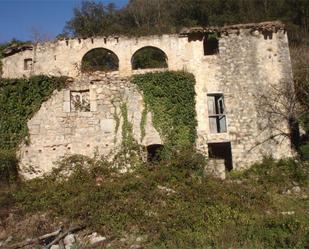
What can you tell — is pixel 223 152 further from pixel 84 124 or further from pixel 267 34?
pixel 84 124

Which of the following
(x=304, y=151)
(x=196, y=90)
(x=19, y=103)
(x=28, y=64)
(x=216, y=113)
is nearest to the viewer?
(x=304, y=151)

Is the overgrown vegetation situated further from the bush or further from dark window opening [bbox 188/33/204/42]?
dark window opening [bbox 188/33/204/42]

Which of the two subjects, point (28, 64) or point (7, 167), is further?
point (28, 64)

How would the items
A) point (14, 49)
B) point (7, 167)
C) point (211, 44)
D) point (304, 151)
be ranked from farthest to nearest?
1. point (211, 44)
2. point (14, 49)
3. point (304, 151)
4. point (7, 167)

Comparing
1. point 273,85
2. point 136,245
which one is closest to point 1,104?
point 136,245

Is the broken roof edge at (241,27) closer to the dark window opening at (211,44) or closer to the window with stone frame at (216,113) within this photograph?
the dark window opening at (211,44)

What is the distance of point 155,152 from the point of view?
17.9 meters

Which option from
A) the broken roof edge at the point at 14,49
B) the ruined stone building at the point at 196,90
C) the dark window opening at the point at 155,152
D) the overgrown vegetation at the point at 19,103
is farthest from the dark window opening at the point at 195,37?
the broken roof edge at the point at 14,49

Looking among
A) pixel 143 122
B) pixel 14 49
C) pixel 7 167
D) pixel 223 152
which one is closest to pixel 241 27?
pixel 223 152

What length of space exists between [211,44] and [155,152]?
6408 millimetres

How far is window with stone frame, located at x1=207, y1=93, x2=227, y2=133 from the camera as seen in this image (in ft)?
60.7

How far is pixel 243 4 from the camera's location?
3209 centimetres

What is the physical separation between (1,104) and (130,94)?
19.1 feet

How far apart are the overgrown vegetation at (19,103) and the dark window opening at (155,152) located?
16.5 ft
